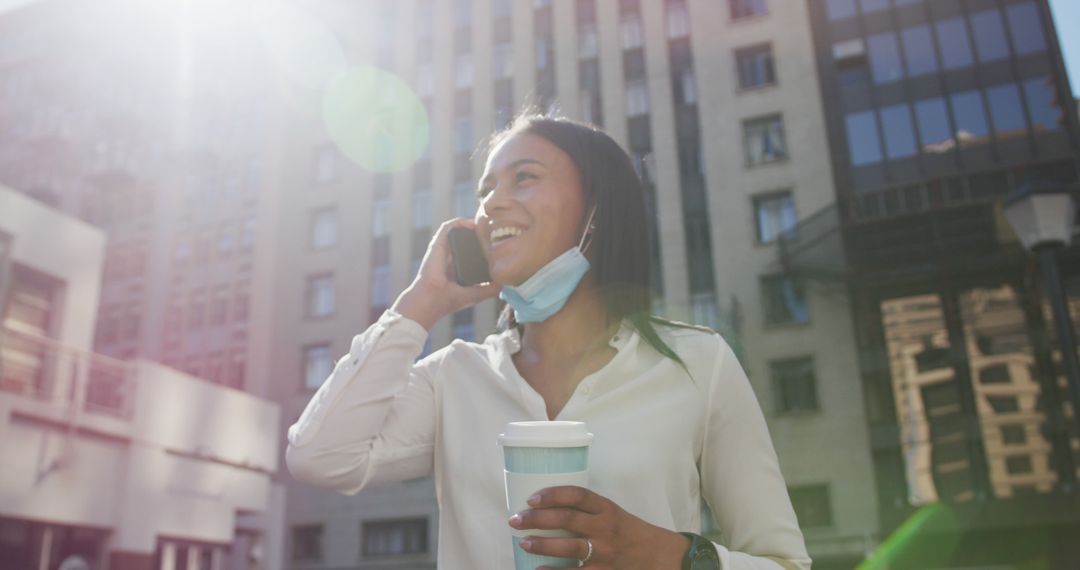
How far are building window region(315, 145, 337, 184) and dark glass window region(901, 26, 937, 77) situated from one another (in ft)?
63.0

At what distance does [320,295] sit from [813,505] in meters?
17.7

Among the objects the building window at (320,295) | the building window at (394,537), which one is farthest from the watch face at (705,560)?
the building window at (320,295)

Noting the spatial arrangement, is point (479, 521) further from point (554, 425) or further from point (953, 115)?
point (953, 115)

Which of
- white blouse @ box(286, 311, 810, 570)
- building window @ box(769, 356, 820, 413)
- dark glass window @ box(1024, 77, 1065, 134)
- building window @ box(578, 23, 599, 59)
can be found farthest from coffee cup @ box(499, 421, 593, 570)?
building window @ box(578, 23, 599, 59)

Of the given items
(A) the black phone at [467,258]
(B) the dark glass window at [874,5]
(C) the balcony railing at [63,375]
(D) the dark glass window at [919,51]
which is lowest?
(A) the black phone at [467,258]

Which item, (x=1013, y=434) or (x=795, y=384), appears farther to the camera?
(x=795, y=384)

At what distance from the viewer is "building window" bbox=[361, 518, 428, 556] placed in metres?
25.0

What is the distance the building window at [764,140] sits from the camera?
24594 millimetres

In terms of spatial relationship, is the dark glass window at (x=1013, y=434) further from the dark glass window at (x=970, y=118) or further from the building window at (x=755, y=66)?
the building window at (x=755, y=66)

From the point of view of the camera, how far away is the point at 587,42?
28.3 meters

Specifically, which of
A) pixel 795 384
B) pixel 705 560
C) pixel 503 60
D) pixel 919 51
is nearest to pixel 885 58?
pixel 919 51

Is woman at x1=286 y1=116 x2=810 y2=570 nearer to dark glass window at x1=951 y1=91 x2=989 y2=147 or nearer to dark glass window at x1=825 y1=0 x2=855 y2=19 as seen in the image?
dark glass window at x1=951 y1=91 x2=989 y2=147

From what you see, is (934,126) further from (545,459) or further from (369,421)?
(545,459)

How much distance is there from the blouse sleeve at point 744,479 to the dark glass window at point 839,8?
2530 cm
